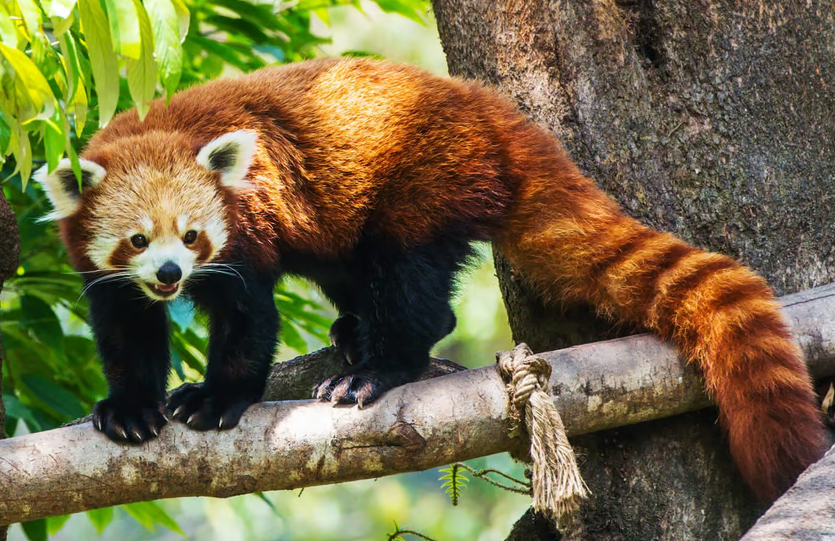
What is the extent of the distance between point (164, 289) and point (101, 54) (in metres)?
1.16

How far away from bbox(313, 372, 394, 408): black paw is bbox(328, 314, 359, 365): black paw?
596 millimetres

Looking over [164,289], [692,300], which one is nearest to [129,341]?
[164,289]

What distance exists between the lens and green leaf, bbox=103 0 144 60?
1.85 meters

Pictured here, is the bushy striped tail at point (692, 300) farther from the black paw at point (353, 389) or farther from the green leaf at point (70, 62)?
the green leaf at point (70, 62)

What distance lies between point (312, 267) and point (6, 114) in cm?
163

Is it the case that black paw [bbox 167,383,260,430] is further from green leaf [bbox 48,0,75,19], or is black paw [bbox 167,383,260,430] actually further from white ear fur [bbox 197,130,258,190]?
green leaf [bbox 48,0,75,19]

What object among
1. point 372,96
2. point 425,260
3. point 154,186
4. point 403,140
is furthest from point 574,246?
point 154,186

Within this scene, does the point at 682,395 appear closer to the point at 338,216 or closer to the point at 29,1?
the point at 338,216

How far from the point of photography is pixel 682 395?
9.29 ft

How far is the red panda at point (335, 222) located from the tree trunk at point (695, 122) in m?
0.18

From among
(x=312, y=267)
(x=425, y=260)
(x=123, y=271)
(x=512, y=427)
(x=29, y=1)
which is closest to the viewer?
(x=29, y=1)

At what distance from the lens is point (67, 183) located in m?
3.01

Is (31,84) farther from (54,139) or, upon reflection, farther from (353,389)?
(353,389)

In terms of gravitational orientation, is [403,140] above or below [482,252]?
above
